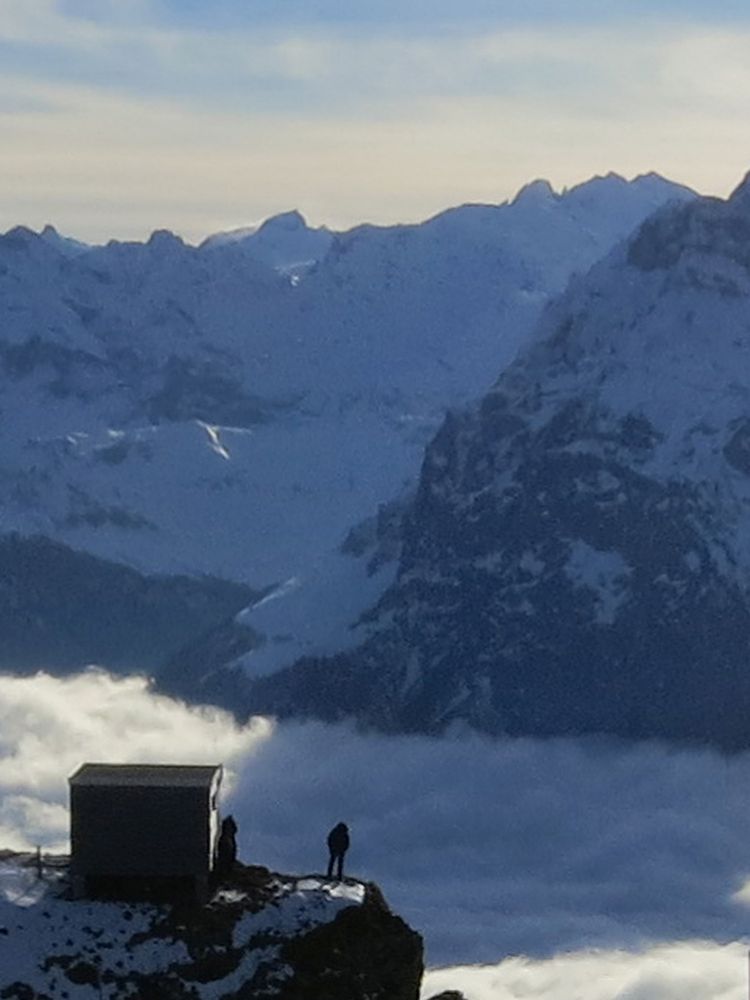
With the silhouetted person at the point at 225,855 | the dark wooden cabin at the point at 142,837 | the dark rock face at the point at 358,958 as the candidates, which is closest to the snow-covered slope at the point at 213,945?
the dark rock face at the point at 358,958

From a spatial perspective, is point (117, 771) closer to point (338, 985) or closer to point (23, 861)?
point (23, 861)

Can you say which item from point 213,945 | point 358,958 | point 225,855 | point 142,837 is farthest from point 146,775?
point 358,958

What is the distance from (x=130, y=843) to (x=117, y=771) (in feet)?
15.7

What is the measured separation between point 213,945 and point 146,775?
392 inches

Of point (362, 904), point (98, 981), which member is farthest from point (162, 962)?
point (362, 904)

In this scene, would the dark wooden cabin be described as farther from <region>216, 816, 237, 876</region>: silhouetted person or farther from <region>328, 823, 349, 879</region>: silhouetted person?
<region>328, 823, 349, 879</region>: silhouetted person

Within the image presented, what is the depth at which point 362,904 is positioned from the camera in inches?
3376

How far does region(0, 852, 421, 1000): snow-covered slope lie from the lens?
3204 inches

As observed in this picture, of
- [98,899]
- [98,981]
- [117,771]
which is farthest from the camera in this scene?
[117,771]

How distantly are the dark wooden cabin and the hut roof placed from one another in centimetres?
7

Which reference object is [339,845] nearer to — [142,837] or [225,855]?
[225,855]

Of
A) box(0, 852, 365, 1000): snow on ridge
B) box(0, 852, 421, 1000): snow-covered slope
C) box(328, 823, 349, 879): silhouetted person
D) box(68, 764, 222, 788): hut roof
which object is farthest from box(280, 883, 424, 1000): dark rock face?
box(68, 764, 222, 788): hut roof

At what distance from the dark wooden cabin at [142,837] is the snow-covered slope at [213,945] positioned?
1229mm

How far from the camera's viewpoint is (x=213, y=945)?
273ft
